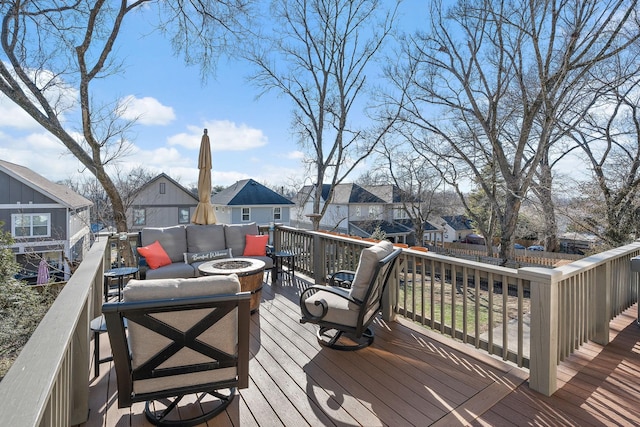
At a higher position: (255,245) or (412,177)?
(412,177)

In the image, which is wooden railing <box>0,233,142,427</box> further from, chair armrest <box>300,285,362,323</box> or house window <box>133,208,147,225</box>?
house window <box>133,208,147,225</box>

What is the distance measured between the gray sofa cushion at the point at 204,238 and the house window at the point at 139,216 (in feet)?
54.1

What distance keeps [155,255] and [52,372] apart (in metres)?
4.35

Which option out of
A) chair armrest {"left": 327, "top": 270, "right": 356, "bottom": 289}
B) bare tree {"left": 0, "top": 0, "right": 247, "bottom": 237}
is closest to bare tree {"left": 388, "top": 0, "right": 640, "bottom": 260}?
bare tree {"left": 0, "top": 0, "right": 247, "bottom": 237}

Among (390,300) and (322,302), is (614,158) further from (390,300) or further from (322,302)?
(322,302)

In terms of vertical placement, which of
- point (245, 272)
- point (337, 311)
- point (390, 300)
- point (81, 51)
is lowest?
point (390, 300)

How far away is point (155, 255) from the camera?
5.15 metres

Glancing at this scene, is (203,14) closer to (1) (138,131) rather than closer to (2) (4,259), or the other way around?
(1) (138,131)

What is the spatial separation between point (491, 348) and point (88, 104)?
30.4 ft

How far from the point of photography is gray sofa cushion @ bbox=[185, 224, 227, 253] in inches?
228

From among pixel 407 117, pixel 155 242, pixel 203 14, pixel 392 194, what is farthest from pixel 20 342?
pixel 392 194

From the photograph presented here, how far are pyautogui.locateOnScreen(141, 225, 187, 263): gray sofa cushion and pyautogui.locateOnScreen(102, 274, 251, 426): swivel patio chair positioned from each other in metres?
3.60

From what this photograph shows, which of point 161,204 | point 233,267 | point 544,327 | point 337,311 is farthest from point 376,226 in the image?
point 544,327

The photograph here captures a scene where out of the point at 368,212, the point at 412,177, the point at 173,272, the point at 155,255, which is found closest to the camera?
the point at 173,272
